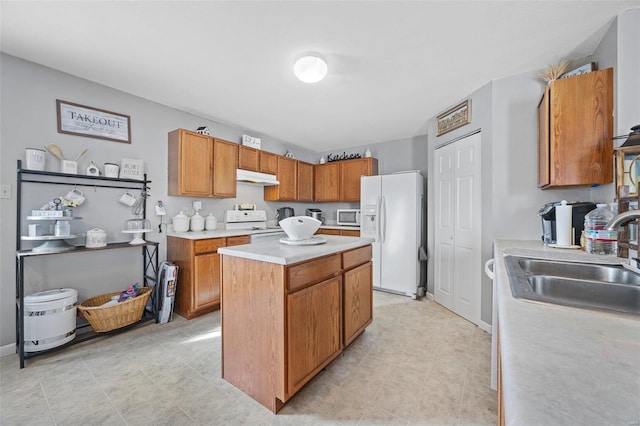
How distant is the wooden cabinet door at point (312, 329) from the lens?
1.50 meters

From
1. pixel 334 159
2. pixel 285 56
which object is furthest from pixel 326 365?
pixel 334 159

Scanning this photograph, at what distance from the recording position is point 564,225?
1.81 metres

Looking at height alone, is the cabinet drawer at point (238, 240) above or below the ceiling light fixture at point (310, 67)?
below

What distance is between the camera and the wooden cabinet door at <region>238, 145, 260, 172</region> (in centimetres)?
366

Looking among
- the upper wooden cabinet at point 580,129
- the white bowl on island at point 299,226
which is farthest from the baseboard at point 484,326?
the white bowl on island at point 299,226

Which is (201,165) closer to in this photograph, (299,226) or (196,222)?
(196,222)

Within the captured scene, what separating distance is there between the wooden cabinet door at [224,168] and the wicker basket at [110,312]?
1.48m

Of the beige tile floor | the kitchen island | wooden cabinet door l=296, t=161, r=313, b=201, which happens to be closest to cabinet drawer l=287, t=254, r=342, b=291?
the kitchen island

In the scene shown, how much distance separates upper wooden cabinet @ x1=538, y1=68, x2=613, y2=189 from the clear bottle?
24 centimetres

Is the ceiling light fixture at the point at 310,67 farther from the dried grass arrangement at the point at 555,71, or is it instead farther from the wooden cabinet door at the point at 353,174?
the wooden cabinet door at the point at 353,174

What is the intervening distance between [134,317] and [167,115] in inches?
91.3

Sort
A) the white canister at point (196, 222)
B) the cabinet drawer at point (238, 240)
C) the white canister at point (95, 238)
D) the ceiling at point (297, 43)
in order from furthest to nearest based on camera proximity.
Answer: the white canister at point (196, 222)
the cabinet drawer at point (238, 240)
the white canister at point (95, 238)
the ceiling at point (297, 43)

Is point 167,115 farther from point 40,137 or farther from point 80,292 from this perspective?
point 80,292

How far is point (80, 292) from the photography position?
2.45 m
